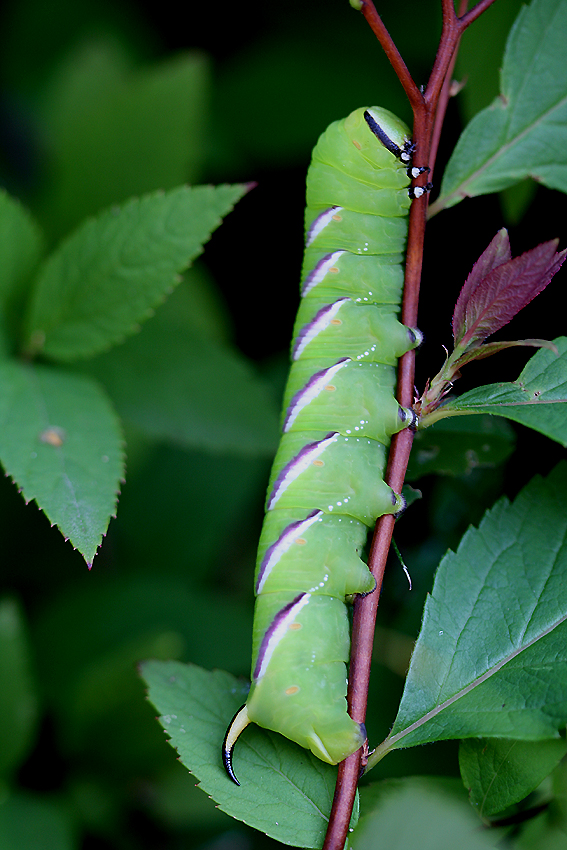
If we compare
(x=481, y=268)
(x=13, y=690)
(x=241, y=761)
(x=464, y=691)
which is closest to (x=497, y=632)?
(x=464, y=691)

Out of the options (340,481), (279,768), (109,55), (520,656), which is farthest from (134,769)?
(109,55)

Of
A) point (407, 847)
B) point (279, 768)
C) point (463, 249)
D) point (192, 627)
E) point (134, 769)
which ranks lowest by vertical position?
point (134, 769)

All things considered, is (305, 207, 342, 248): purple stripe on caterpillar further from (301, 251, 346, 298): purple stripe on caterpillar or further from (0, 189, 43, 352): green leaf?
(0, 189, 43, 352): green leaf

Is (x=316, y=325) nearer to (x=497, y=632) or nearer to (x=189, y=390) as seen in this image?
(x=189, y=390)

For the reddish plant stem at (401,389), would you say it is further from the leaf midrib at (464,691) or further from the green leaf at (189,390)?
the green leaf at (189,390)

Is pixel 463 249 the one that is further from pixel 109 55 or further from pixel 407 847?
pixel 109 55

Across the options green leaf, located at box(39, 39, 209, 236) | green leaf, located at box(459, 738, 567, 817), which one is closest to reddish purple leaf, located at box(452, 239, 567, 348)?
green leaf, located at box(459, 738, 567, 817)

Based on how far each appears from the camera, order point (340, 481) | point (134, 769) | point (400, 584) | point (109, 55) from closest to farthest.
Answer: point (340, 481), point (400, 584), point (134, 769), point (109, 55)
